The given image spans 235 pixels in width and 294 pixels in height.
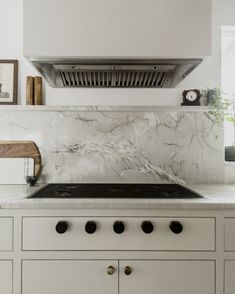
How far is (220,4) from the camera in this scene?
6.68ft

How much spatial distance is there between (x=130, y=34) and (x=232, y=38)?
3.43 feet

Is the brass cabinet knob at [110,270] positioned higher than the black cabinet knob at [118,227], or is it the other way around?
the black cabinet knob at [118,227]

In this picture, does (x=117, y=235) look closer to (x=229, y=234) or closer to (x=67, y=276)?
(x=67, y=276)

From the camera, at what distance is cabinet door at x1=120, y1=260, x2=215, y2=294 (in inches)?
53.7

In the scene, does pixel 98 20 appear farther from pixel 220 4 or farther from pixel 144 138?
pixel 220 4

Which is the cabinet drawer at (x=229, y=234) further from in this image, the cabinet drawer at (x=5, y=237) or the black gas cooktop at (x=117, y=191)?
the cabinet drawer at (x=5, y=237)

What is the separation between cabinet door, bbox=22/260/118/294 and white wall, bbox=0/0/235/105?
1.06 meters

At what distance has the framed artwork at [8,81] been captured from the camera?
6.52 feet

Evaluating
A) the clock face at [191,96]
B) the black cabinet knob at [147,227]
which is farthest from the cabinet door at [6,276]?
the clock face at [191,96]

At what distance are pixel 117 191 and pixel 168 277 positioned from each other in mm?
512

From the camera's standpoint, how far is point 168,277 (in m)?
1.37

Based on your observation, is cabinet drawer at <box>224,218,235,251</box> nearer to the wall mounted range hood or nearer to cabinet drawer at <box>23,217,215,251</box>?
cabinet drawer at <box>23,217,215,251</box>

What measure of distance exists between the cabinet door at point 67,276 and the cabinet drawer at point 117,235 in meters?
0.07

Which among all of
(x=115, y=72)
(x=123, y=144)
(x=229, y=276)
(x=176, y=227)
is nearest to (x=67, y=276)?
(x=176, y=227)
